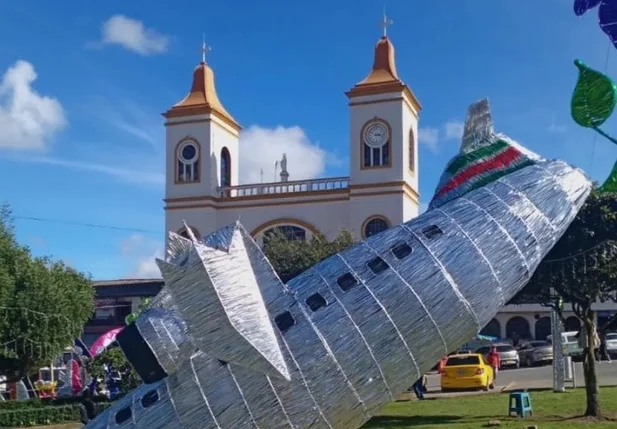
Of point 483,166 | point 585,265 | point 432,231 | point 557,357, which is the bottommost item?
point 557,357

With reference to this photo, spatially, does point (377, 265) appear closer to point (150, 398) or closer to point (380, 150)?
point (150, 398)

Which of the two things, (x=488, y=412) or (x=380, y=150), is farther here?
(x=380, y=150)

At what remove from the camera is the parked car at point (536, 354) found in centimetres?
3484

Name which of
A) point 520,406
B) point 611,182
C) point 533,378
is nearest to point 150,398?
point 611,182

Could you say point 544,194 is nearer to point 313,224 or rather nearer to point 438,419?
point 438,419

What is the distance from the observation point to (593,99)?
9.62 metres

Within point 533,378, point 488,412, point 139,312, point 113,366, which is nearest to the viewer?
point 139,312

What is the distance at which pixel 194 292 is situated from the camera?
6.58 meters

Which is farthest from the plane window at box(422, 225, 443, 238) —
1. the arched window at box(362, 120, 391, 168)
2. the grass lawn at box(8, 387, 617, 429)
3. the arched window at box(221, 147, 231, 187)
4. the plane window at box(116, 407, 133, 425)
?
the arched window at box(221, 147, 231, 187)

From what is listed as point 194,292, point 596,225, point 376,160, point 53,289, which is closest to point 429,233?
point 194,292

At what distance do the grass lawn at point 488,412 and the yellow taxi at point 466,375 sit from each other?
2.24 meters

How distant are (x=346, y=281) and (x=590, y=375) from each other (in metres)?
11.0

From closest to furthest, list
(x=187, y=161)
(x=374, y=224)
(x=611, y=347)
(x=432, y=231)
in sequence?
(x=432, y=231)
(x=611, y=347)
(x=374, y=224)
(x=187, y=161)

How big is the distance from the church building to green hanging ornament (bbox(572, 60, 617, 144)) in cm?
3279
